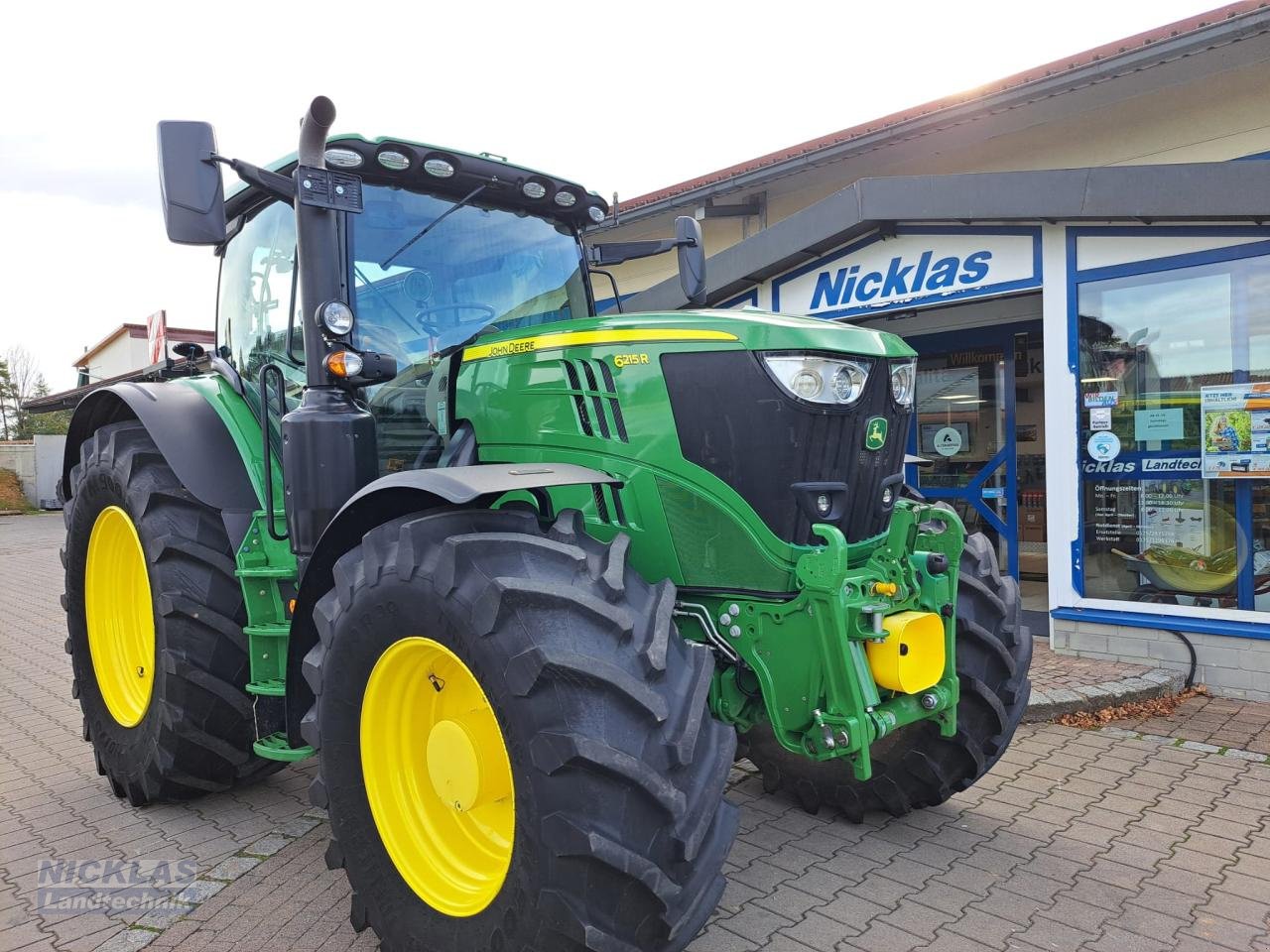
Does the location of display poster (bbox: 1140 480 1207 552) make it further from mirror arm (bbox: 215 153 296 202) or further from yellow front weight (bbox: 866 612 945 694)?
mirror arm (bbox: 215 153 296 202)

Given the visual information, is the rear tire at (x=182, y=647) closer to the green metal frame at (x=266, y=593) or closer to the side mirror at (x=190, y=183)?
the green metal frame at (x=266, y=593)

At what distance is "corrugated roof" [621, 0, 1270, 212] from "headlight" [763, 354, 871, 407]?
4230mm

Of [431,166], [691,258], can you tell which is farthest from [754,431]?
[431,166]

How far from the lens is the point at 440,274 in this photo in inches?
136

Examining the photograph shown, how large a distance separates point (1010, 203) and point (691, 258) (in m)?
2.84

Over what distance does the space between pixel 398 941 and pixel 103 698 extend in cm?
243

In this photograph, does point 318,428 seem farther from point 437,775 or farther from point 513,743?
point 513,743

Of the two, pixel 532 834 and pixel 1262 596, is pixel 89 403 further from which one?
pixel 1262 596

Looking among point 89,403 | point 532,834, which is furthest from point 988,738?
point 89,403

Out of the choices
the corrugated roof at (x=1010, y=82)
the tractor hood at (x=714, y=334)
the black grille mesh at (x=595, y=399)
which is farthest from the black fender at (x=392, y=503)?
the corrugated roof at (x=1010, y=82)

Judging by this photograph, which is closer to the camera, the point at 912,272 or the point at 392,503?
the point at 392,503

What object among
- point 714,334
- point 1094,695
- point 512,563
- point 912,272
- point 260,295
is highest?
point 912,272

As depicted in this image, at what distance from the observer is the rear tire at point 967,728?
3.21 meters

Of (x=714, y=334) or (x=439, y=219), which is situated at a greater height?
(x=439, y=219)
